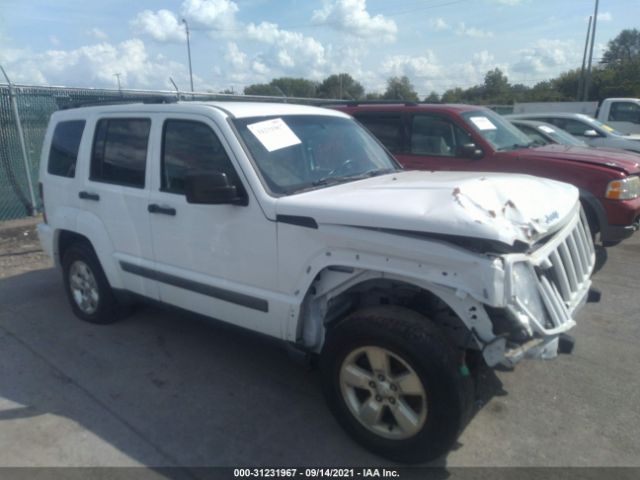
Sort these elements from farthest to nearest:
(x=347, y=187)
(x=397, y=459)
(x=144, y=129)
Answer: (x=144, y=129), (x=347, y=187), (x=397, y=459)

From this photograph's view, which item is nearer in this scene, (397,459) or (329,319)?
(397,459)

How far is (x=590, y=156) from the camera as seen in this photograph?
650 cm

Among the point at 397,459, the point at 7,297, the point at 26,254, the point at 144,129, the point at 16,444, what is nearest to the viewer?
the point at 397,459

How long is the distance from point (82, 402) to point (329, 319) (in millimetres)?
1869

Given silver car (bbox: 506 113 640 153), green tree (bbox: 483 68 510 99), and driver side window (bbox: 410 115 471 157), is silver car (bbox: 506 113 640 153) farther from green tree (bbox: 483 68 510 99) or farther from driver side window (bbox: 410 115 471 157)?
green tree (bbox: 483 68 510 99)

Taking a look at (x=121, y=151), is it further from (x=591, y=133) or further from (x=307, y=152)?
(x=591, y=133)

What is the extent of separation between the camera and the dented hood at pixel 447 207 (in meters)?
2.63

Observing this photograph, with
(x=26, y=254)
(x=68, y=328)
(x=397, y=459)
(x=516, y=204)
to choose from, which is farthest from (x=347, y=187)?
(x=26, y=254)

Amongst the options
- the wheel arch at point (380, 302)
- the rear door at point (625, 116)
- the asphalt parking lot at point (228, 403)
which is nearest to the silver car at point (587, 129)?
the rear door at point (625, 116)

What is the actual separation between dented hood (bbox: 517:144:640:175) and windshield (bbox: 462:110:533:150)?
271 millimetres

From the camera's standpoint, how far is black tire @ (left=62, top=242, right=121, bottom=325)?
4741 mm

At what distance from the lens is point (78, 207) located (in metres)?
4.76

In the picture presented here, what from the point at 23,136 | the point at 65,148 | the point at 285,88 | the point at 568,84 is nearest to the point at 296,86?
the point at 285,88

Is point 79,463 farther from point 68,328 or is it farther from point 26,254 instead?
point 26,254
